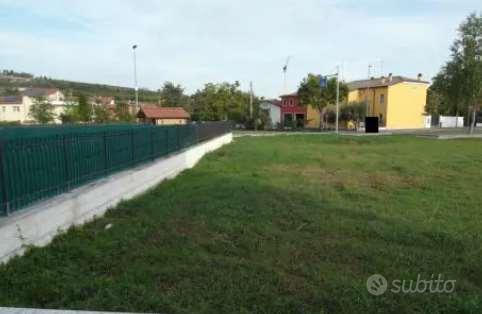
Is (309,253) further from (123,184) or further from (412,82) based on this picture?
(412,82)

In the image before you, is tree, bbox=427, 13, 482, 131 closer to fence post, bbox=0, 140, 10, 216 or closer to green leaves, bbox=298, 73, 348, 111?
green leaves, bbox=298, 73, 348, 111

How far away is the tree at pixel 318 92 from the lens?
5003cm

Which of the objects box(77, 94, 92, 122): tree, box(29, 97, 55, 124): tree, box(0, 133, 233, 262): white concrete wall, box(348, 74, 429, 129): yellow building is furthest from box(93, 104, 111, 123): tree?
box(0, 133, 233, 262): white concrete wall

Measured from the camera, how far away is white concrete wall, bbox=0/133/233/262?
4.59 m

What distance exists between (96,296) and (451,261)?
13.1 ft

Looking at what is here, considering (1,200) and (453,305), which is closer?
(453,305)

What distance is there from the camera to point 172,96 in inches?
3994

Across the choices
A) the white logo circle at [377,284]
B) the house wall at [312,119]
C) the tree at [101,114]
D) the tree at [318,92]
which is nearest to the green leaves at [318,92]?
the tree at [318,92]

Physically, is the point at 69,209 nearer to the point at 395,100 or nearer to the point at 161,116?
the point at 161,116

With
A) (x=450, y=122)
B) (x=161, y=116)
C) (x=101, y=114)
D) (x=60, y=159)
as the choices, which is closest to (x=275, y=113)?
(x=161, y=116)

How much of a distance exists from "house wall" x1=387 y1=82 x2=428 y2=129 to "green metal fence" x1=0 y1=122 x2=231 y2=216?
159 ft

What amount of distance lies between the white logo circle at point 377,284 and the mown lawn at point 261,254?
0.21 ft

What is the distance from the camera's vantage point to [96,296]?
3.66m

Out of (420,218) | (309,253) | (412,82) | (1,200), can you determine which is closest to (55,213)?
(1,200)
